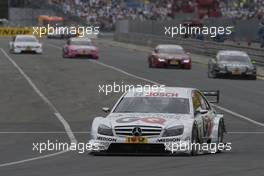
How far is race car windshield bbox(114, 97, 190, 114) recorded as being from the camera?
16531 millimetres

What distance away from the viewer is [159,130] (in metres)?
15.6

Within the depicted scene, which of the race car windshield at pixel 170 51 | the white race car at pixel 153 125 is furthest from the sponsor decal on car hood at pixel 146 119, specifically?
the race car windshield at pixel 170 51

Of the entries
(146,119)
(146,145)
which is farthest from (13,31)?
(146,145)

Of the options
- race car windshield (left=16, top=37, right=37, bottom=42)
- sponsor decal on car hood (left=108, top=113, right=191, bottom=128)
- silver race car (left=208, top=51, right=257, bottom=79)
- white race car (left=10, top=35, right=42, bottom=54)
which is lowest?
white race car (left=10, top=35, right=42, bottom=54)

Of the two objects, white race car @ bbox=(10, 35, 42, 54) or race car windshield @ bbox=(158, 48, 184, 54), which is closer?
race car windshield @ bbox=(158, 48, 184, 54)

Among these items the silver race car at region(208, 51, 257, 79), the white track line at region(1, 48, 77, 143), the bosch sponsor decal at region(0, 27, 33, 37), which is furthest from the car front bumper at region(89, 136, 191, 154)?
the bosch sponsor decal at region(0, 27, 33, 37)

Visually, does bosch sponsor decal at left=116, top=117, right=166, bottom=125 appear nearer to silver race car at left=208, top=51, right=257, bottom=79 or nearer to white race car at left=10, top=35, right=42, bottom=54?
silver race car at left=208, top=51, right=257, bottom=79

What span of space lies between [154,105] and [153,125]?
3.55ft

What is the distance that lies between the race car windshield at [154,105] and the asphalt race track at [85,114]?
104 centimetres

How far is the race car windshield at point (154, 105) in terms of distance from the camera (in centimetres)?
1653

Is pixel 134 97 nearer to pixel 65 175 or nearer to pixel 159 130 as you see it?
pixel 159 130

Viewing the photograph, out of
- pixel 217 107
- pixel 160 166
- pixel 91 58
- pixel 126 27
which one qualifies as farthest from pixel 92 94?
pixel 126 27

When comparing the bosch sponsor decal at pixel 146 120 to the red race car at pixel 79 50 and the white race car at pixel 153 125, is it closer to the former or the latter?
the white race car at pixel 153 125

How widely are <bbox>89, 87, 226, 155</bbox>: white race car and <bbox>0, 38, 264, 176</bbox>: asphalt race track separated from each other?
258 mm
